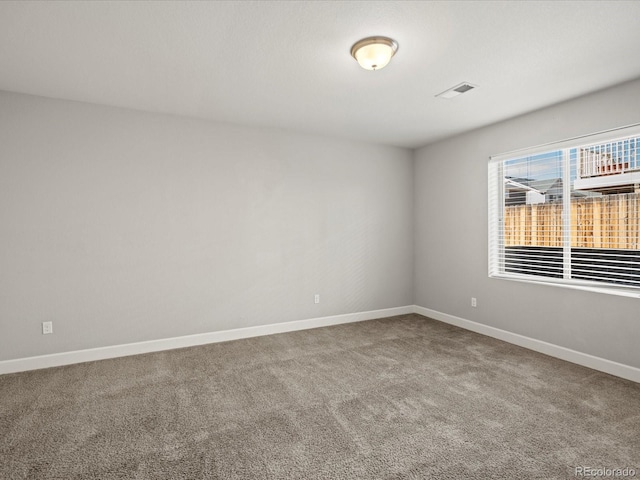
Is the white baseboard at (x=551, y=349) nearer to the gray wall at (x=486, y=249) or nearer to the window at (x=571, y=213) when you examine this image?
the gray wall at (x=486, y=249)

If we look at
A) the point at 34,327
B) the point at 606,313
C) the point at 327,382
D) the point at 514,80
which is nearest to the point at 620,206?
the point at 606,313

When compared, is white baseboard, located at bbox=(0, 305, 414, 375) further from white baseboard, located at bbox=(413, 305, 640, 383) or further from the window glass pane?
the window glass pane

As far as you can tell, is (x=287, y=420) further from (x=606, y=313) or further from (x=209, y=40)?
(x=606, y=313)

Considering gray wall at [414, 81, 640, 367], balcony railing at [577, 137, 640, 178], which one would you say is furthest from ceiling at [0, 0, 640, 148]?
balcony railing at [577, 137, 640, 178]

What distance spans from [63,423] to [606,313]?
441 cm

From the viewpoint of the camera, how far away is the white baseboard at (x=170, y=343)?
10.8 feet

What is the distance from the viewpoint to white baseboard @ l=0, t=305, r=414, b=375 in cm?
330

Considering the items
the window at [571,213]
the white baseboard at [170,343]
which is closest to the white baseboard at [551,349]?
the window at [571,213]

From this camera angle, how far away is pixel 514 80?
3.02 metres

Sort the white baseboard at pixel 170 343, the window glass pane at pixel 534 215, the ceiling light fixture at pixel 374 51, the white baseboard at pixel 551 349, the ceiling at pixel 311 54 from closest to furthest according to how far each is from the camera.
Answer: the ceiling at pixel 311 54
the ceiling light fixture at pixel 374 51
the white baseboard at pixel 551 349
the white baseboard at pixel 170 343
the window glass pane at pixel 534 215

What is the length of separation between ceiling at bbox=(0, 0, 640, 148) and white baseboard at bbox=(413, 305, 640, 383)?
8.04 feet

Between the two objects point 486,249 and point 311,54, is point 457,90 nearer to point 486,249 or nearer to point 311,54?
point 311,54

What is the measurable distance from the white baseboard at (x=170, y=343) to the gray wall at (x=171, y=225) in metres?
0.08

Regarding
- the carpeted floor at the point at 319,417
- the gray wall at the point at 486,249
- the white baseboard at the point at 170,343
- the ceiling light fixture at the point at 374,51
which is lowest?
the carpeted floor at the point at 319,417
